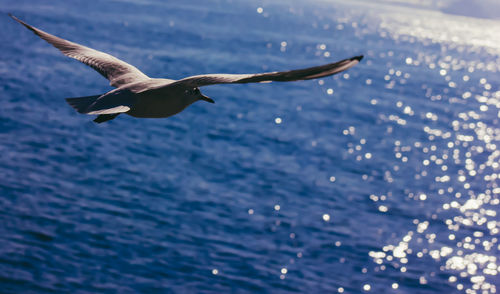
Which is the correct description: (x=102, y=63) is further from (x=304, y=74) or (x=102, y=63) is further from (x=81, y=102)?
(x=304, y=74)

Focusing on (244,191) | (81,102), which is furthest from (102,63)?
(244,191)

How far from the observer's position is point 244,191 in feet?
105

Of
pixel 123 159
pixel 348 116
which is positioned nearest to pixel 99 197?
pixel 123 159

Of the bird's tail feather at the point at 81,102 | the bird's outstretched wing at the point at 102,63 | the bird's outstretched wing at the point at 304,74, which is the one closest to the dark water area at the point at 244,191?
the bird's outstretched wing at the point at 102,63

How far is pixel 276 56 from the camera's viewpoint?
78.9 metres

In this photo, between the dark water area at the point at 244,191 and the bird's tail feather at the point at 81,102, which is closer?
the bird's tail feather at the point at 81,102

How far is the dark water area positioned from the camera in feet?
81.2

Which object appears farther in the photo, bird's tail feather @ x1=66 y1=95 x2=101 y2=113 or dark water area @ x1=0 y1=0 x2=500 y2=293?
dark water area @ x1=0 y1=0 x2=500 y2=293

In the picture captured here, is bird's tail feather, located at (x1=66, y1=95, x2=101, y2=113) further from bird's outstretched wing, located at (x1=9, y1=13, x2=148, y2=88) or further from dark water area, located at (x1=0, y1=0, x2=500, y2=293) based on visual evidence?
dark water area, located at (x1=0, y1=0, x2=500, y2=293)

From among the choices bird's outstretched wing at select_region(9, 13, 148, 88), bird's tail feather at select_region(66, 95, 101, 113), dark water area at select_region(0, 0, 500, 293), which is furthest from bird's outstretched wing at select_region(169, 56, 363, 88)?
dark water area at select_region(0, 0, 500, 293)

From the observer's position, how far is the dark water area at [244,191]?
24750mm

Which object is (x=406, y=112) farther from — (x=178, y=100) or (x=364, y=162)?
(x=178, y=100)

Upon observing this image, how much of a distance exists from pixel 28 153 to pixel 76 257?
414 inches

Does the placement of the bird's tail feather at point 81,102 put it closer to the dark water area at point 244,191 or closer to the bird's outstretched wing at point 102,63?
the bird's outstretched wing at point 102,63
